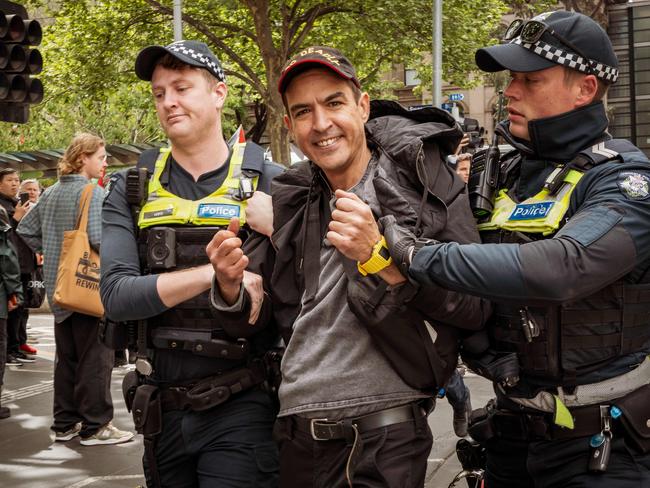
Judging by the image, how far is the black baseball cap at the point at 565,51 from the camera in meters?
2.60

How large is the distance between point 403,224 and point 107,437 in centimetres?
491

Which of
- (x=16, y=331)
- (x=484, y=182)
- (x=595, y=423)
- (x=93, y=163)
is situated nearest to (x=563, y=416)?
(x=595, y=423)

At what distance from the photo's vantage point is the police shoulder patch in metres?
2.35

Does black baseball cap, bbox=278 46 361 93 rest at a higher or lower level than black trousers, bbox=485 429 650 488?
higher

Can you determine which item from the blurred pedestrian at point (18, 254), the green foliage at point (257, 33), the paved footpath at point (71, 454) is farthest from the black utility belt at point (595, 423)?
the green foliage at point (257, 33)

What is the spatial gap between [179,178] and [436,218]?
3.87 ft

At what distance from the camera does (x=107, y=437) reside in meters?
6.71

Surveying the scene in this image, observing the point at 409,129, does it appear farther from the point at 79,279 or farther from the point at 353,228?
the point at 79,279

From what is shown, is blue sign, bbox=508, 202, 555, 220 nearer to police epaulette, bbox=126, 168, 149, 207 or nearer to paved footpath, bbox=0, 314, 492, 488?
police epaulette, bbox=126, 168, 149, 207

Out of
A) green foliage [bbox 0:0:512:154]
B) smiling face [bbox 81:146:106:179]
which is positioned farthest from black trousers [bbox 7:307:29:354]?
green foliage [bbox 0:0:512:154]

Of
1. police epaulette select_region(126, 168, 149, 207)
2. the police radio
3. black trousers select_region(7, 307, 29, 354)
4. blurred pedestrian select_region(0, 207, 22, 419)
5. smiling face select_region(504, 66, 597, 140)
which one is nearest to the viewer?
smiling face select_region(504, 66, 597, 140)

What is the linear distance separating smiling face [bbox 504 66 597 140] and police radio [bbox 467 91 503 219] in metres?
0.19

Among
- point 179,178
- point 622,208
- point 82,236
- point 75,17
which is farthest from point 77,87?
point 622,208

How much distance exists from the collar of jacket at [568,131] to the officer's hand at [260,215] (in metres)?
0.89
